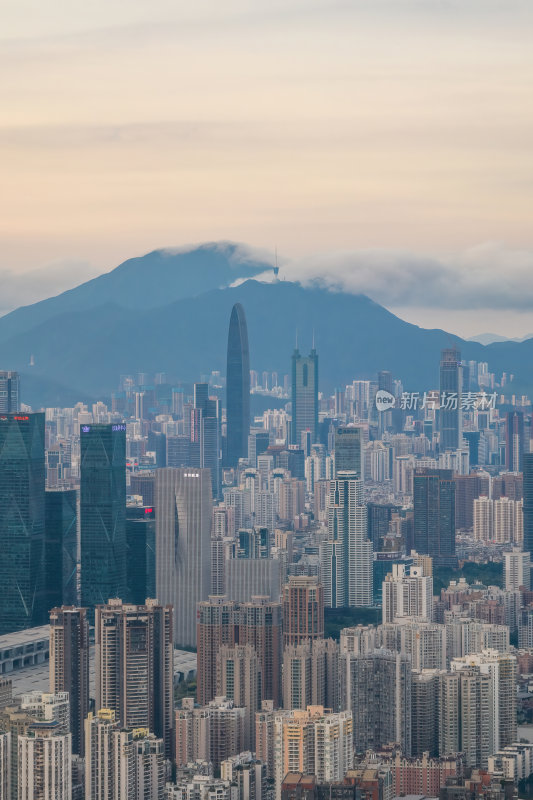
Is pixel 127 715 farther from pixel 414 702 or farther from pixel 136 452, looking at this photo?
pixel 136 452

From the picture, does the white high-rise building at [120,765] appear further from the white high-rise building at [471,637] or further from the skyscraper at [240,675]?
the white high-rise building at [471,637]

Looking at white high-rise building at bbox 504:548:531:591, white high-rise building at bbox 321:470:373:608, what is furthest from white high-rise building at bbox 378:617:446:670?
white high-rise building at bbox 504:548:531:591

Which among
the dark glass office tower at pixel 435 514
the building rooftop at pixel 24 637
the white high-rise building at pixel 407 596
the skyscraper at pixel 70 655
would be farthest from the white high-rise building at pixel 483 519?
the skyscraper at pixel 70 655

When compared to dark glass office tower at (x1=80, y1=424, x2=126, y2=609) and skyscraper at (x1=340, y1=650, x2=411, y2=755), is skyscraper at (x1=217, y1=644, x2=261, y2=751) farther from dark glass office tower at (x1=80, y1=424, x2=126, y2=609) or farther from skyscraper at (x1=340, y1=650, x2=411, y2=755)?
dark glass office tower at (x1=80, y1=424, x2=126, y2=609)

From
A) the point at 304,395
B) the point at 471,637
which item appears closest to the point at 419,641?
the point at 471,637

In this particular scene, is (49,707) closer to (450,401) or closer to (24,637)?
(24,637)
